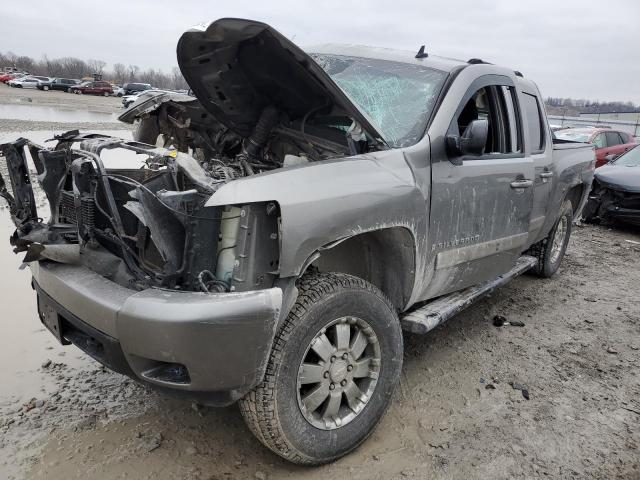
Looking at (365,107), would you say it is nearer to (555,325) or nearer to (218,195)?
(218,195)

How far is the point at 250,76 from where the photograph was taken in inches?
123

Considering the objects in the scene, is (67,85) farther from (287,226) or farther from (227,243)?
(287,226)

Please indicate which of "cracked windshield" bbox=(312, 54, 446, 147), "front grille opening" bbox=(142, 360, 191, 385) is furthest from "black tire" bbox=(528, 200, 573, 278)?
"front grille opening" bbox=(142, 360, 191, 385)

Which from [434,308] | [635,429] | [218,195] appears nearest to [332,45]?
[434,308]

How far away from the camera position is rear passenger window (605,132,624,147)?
1272 centimetres

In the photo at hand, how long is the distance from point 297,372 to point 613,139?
13.3 metres

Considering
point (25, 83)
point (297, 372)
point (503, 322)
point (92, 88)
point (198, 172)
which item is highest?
point (198, 172)

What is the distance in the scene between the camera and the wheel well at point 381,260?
2.84m

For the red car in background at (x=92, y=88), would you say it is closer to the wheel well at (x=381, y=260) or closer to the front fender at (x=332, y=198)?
the wheel well at (x=381, y=260)

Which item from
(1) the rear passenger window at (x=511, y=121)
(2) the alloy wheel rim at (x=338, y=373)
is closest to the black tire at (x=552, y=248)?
(1) the rear passenger window at (x=511, y=121)

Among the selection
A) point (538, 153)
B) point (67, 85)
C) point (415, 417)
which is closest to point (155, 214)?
point (415, 417)

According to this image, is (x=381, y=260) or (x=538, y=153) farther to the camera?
(x=538, y=153)

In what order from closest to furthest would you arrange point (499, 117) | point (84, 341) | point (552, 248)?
point (84, 341)
point (499, 117)
point (552, 248)

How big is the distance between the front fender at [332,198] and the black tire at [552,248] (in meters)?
3.26
